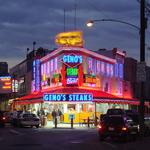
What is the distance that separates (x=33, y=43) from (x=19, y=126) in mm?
41221

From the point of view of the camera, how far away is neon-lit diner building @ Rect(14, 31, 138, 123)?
2475 inches

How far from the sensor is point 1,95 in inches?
4412

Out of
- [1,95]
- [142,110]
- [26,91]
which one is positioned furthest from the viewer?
[1,95]

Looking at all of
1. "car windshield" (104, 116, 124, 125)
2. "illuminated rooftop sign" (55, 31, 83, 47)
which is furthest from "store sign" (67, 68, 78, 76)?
"car windshield" (104, 116, 124, 125)

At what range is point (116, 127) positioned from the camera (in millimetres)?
32125

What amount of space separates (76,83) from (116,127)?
32147mm

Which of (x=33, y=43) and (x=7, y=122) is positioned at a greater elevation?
(x=33, y=43)

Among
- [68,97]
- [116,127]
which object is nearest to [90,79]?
[68,97]

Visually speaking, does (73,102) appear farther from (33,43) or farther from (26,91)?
(33,43)

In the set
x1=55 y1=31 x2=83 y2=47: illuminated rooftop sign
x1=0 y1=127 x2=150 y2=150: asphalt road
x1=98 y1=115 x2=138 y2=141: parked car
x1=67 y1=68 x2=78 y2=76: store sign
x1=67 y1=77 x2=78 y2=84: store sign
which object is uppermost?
x1=55 y1=31 x2=83 y2=47: illuminated rooftop sign

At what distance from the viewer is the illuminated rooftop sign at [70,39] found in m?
68.8

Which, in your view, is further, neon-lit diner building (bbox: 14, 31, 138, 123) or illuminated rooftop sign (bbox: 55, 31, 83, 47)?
illuminated rooftop sign (bbox: 55, 31, 83, 47)

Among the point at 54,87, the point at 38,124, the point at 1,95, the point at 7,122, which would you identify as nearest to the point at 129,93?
the point at 54,87

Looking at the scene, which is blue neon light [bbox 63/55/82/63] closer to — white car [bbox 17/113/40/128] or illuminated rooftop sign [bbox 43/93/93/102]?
illuminated rooftop sign [bbox 43/93/93/102]
